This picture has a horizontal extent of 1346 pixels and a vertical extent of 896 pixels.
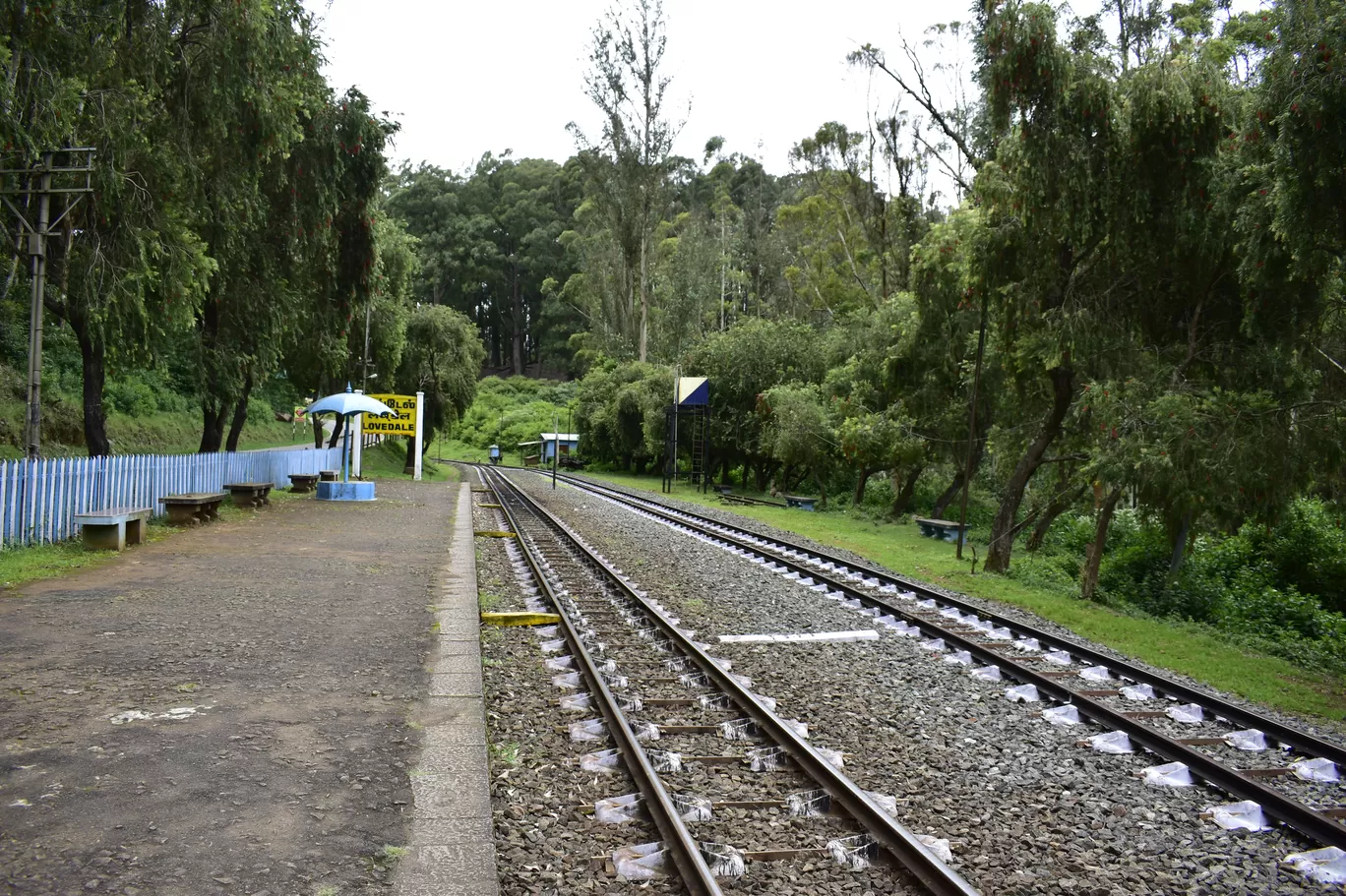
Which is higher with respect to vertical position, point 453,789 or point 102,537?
point 102,537

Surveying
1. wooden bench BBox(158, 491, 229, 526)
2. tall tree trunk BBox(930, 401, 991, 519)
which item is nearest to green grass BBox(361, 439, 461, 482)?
A: tall tree trunk BBox(930, 401, 991, 519)

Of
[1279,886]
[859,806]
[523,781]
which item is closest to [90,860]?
[523,781]

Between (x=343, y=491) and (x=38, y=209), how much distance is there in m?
12.0

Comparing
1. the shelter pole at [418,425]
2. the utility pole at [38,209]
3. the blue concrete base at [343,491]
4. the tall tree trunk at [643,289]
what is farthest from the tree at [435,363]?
the utility pole at [38,209]

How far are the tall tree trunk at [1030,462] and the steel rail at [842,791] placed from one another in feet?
30.5

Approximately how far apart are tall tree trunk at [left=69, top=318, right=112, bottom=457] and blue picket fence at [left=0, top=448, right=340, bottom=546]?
578 millimetres

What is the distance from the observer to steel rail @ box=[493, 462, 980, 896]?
4.08 m

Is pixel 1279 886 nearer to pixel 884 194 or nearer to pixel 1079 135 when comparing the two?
pixel 1079 135

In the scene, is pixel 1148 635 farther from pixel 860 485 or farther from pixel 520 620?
pixel 860 485

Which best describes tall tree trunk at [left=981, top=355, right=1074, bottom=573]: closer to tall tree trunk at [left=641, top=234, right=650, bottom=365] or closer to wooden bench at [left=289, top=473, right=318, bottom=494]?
wooden bench at [left=289, top=473, right=318, bottom=494]

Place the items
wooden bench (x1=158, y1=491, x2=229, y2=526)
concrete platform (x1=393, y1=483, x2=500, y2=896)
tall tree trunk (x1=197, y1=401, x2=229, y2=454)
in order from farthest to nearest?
1. tall tree trunk (x1=197, y1=401, x2=229, y2=454)
2. wooden bench (x1=158, y1=491, x2=229, y2=526)
3. concrete platform (x1=393, y1=483, x2=500, y2=896)

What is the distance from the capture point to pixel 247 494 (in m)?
20.7

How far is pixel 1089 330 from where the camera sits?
1438 centimetres

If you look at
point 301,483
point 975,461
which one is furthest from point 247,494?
point 975,461
